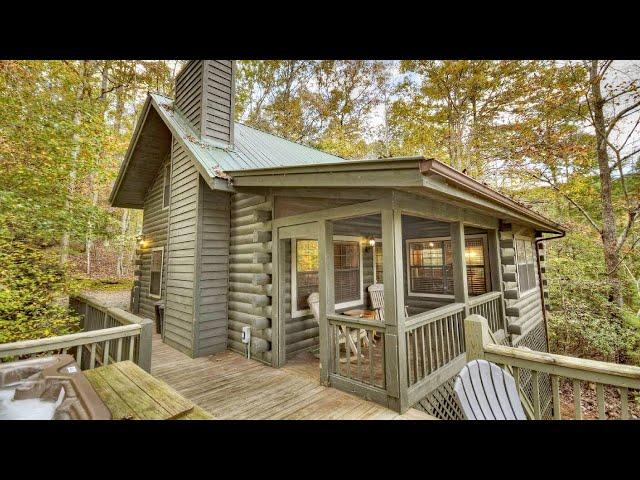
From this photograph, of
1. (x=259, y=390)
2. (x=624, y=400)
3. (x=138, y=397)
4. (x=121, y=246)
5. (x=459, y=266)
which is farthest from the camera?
(x=121, y=246)

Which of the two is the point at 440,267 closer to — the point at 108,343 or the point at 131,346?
the point at 131,346

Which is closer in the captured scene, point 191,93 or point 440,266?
point 191,93

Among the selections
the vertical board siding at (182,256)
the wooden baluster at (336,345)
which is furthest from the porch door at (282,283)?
the vertical board siding at (182,256)

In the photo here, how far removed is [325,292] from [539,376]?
7289 mm

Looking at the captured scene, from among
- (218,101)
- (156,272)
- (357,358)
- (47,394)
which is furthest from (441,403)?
(156,272)

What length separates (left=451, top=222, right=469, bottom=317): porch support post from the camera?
4.42 m

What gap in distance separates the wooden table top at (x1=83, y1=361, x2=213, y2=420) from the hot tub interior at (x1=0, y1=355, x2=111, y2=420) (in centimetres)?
14

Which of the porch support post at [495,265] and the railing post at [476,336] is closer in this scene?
the railing post at [476,336]

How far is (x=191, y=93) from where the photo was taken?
657 cm

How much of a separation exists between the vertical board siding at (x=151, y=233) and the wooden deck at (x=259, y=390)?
11.2ft

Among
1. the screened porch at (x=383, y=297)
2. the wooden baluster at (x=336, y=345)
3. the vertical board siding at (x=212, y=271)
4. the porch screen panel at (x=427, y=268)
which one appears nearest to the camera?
the screened porch at (x=383, y=297)

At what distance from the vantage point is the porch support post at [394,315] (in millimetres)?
3152

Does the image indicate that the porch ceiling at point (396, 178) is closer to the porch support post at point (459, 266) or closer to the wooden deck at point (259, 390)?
the porch support post at point (459, 266)
